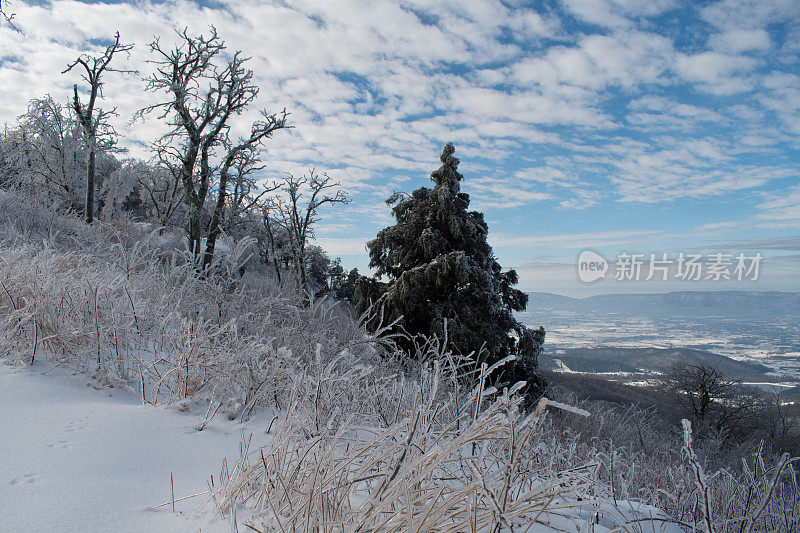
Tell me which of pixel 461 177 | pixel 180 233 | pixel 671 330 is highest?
pixel 461 177

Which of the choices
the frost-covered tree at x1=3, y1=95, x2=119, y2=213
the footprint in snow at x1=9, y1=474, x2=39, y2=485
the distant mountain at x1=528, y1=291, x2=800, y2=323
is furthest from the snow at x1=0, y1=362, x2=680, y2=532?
the distant mountain at x1=528, y1=291, x2=800, y2=323

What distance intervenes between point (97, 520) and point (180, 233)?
2427 cm

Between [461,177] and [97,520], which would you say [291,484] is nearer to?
[97,520]

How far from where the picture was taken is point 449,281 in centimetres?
1421

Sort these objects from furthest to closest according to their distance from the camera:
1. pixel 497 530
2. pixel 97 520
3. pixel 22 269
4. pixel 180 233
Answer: pixel 180 233
pixel 22 269
pixel 97 520
pixel 497 530

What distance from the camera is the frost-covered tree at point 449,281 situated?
13.5 meters


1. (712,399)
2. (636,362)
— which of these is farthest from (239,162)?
(636,362)

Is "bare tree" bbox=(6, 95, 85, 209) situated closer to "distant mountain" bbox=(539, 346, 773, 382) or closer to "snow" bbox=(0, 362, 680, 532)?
"snow" bbox=(0, 362, 680, 532)

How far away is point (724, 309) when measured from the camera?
16638 cm

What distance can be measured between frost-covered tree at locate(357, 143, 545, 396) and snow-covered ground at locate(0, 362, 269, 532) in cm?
1014

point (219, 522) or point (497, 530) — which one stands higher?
point (497, 530)

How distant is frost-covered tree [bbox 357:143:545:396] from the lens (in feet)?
44.4

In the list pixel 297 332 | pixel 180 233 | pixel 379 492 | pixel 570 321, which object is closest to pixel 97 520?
pixel 379 492

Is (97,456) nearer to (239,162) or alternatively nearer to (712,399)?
(239,162)
